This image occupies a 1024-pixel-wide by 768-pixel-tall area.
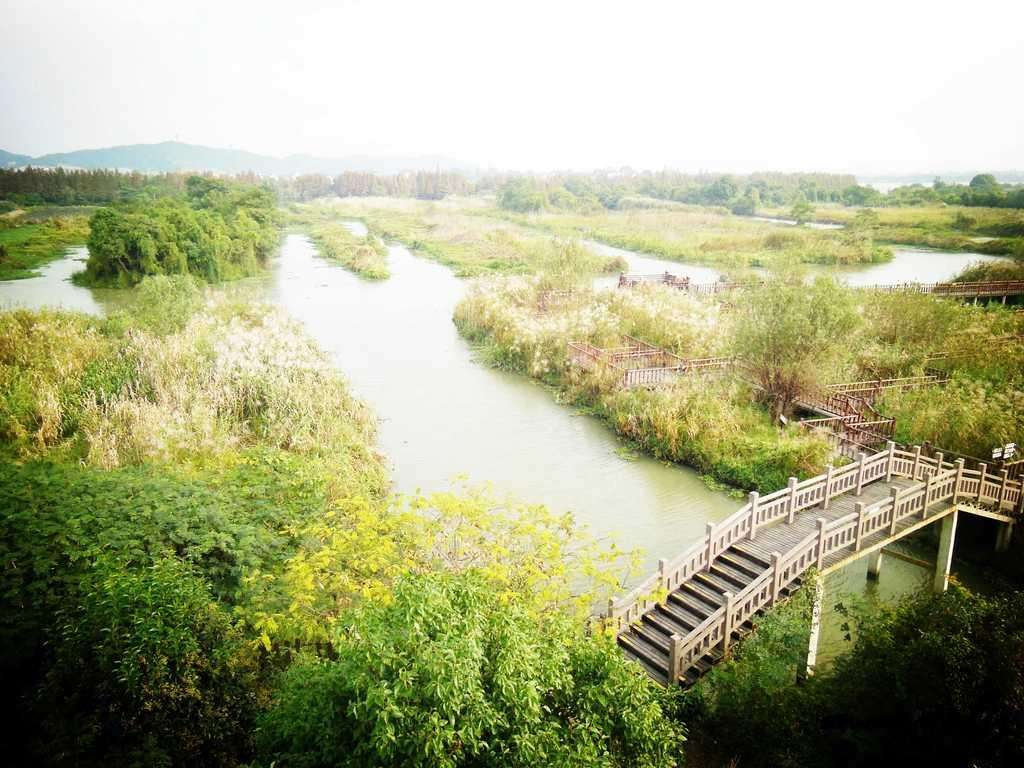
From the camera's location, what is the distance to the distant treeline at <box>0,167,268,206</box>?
23.6 metres

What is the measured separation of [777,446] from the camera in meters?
18.8

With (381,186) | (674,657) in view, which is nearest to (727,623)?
(674,657)

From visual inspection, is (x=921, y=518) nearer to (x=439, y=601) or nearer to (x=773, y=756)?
(x=773, y=756)

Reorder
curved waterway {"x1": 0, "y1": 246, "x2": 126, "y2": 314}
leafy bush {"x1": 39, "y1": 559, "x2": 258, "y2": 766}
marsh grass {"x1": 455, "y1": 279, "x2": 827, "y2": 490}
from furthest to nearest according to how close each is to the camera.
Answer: curved waterway {"x1": 0, "y1": 246, "x2": 126, "y2": 314}
marsh grass {"x1": 455, "y1": 279, "x2": 827, "y2": 490}
leafy bush {"x1": 39, "y1": 559, "x2": 258, "y2": 766}

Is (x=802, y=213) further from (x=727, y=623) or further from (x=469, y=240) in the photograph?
(x=727, y=623)

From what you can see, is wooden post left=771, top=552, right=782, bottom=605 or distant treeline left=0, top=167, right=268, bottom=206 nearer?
wooden post left=771, top=552, right=782, bottom=605

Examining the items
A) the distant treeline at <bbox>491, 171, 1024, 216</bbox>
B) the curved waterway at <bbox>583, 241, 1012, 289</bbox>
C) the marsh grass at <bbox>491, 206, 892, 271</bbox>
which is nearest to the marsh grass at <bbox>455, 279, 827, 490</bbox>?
the marsh grass at <bbox>491, 206, 892, 271</bbox>

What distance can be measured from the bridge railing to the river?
1235 millimetres

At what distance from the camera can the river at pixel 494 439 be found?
16359mm

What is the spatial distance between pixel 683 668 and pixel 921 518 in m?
Answer: 6.98

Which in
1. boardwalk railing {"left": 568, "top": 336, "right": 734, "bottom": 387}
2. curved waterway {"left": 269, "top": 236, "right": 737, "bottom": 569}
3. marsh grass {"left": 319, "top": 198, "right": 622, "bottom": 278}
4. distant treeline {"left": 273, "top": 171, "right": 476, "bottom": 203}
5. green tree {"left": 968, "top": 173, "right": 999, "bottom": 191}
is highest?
distant treeline {"left": 273, "top": 171, "right": 476, "bottom": 203}

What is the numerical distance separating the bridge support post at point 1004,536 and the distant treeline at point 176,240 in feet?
124

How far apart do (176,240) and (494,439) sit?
1068 inches

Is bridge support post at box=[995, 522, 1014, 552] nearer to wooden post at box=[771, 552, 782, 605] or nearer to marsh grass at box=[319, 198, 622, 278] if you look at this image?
wooden post at box=[771, 552, 782, 605]
